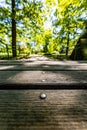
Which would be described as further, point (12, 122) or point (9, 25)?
point (9, 25)

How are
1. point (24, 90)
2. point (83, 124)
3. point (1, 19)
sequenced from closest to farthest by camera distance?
point (83, 124)
point (24, 90)
point (1, 19)

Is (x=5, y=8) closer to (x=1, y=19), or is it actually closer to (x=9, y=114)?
(x=1, y=19)

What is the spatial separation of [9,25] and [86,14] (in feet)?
22.8

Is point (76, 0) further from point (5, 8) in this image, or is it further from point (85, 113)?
point (85, 113)

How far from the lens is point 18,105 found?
790 millimetres

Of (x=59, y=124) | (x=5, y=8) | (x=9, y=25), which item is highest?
(x=5, y=8)

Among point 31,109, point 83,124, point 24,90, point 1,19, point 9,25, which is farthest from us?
point 9,25

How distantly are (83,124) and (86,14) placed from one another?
20.3 m

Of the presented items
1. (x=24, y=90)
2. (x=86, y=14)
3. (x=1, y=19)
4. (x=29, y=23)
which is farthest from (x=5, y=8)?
(x=24, y=90)

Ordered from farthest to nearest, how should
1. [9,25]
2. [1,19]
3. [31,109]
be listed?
[9,25], [1,19], [31,109]

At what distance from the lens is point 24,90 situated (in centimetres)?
97

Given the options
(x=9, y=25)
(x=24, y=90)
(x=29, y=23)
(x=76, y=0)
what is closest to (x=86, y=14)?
(x=76, y=0)

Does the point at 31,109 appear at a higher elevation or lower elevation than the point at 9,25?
lower

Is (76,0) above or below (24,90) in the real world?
above
